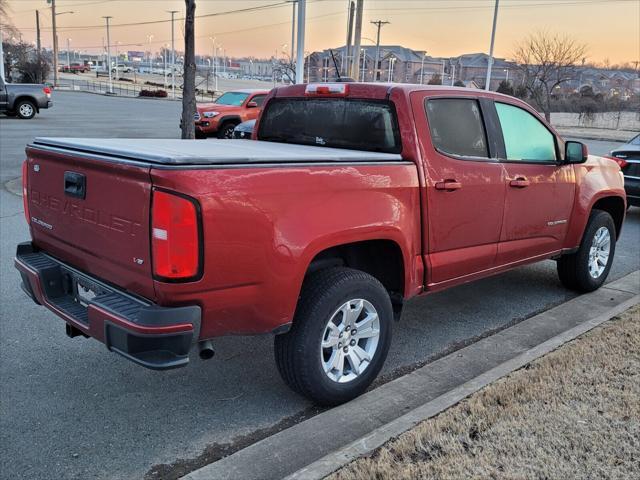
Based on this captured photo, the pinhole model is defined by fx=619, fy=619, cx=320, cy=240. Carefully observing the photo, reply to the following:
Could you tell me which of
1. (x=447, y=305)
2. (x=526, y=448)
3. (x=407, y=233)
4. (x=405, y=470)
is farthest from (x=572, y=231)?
(x=405, y=470)

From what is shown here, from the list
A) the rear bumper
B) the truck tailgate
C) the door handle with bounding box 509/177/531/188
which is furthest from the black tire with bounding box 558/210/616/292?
the truck tailgate

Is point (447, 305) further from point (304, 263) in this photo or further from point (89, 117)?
point (89, 117)

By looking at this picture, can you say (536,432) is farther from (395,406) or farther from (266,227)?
(266,227)

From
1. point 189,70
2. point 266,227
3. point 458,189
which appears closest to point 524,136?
point 458,189

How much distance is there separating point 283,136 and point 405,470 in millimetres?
2977

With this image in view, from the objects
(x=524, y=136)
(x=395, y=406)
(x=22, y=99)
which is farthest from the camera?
(x=22, y=99)

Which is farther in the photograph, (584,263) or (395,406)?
(584,263)

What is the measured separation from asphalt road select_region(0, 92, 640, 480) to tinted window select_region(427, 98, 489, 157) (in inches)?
59.6

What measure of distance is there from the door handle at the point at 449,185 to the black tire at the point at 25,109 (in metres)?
23.7

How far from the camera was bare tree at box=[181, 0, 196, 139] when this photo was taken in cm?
→ 994

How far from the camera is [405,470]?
285 centimetres

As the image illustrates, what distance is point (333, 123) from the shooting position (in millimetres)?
4617

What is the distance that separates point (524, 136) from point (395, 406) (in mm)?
2624

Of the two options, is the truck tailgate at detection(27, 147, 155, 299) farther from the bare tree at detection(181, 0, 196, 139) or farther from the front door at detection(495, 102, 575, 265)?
the bare tree at detection(181, 0, 196, 139)
